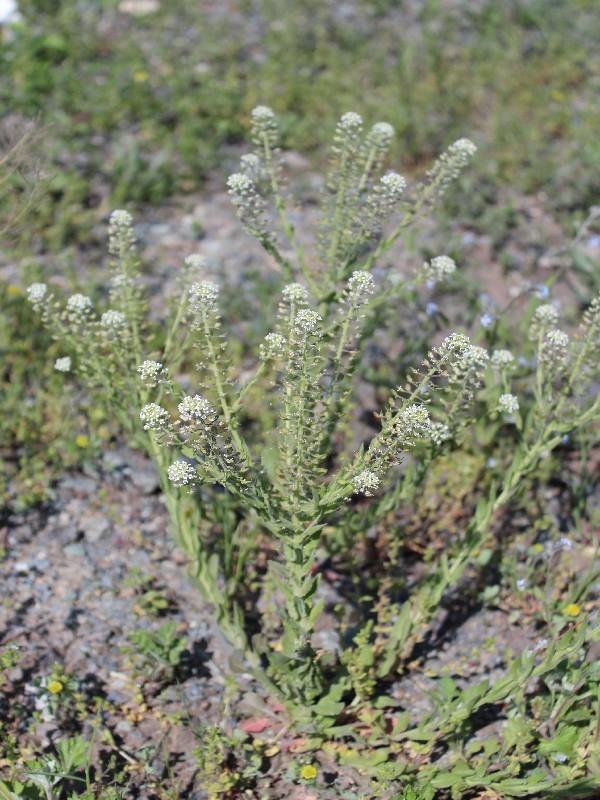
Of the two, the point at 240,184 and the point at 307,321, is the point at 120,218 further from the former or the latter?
the point at 307,321

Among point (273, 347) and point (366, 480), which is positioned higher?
point (273, 347)

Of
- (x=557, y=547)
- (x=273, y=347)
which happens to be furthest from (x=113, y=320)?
(x=557, y=547)

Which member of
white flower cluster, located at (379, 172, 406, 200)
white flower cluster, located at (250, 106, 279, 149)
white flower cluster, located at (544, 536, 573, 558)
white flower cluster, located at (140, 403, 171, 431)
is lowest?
white flower cluster, located at (544, 536, 573, 558)

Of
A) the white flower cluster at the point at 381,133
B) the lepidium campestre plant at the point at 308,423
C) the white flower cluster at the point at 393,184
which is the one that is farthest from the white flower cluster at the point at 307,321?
the white flower cluster at the point at 381,133

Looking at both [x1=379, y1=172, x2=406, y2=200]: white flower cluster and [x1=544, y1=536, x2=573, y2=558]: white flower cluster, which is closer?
[x1=379, y1=172, x2=406, y2=200]: white flower cluster

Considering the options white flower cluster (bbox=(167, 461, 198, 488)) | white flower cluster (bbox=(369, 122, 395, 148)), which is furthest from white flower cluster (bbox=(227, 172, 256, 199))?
white flower cluster (bbox=(167, 461, 198, 488))

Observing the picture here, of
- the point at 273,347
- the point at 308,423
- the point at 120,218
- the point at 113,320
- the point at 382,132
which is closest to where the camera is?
the point at 273,347

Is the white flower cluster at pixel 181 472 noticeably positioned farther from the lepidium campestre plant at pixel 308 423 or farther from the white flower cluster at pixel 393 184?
the white flower cluster at pixel 393 184

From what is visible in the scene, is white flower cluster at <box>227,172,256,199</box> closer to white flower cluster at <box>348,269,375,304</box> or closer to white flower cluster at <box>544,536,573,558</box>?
white flower cluster at <box>348,269,375,304</box>
